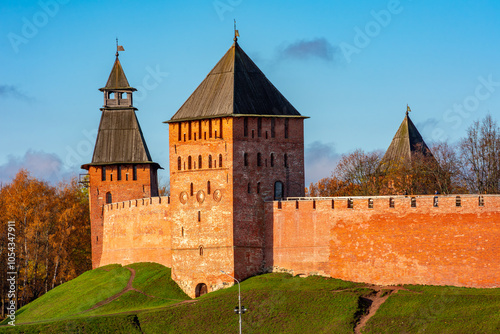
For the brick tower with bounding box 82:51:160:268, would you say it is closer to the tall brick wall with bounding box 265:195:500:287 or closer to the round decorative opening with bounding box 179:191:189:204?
the round decorative opening with bounding box 179:191:189:204

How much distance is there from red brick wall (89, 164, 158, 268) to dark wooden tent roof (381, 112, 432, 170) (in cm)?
1816

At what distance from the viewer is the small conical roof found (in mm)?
75125

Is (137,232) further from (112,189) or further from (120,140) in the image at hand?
(120,140)

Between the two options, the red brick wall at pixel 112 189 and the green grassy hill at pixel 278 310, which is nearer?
the green grassy hill at pixel 278 310

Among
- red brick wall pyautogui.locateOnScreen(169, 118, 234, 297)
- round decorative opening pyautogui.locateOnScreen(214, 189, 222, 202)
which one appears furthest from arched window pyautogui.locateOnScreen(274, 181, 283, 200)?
round decorative opening pyautogui.locateOnScreen(214, 189, 222, 202)

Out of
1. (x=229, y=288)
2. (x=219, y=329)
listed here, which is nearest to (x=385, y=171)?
(x=229, y=288)

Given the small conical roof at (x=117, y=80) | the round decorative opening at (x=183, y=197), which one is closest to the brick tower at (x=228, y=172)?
the round decorative opening at (x=183, y=197)

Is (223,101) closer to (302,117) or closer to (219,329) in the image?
(302,117)

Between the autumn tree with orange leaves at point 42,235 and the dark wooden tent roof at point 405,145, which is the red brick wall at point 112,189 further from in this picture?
the dark wooden tent roof at point 405,145

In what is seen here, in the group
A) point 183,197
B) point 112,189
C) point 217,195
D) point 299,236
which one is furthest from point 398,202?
point 112,189

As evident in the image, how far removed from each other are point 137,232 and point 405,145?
76.0 ft

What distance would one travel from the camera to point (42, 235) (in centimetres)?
7444

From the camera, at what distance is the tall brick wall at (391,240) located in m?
49.2

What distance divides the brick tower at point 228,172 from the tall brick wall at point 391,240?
1.74m
